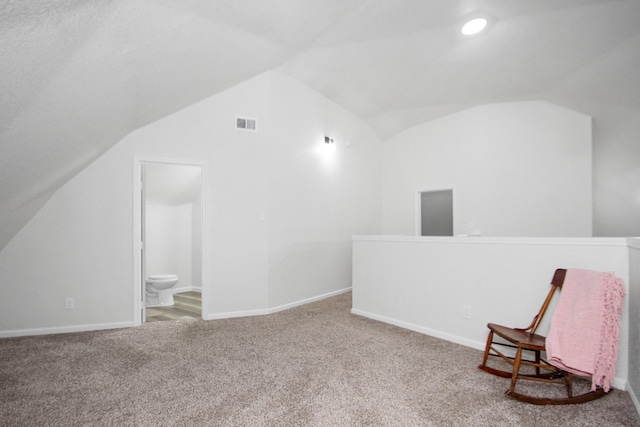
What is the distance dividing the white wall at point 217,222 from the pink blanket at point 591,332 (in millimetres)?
2886

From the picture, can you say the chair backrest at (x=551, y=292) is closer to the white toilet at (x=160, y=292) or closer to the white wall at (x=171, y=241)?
the white toilet at (x=160, y=292)

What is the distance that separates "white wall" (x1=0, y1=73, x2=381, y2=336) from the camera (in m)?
3.22

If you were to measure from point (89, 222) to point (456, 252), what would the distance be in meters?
3.69

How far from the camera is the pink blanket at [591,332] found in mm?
1905

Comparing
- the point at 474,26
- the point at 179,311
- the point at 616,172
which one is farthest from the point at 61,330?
the point at 616,172

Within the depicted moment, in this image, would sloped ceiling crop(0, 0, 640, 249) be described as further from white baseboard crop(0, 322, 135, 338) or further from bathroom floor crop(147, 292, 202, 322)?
bathroom floor crop(147, 292, 202, 322)

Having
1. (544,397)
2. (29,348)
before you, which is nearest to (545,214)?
(544,397)

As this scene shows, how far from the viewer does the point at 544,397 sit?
200cm

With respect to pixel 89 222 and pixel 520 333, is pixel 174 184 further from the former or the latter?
pixel 520 333

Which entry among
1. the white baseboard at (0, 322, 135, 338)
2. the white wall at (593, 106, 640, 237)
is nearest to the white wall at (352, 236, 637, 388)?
the white wall at (593, 106, 640, 237)

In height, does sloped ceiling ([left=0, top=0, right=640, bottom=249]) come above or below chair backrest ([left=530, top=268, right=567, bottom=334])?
above

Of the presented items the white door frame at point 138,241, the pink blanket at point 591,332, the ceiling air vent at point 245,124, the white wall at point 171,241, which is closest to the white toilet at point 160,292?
the white wall at point 171,241

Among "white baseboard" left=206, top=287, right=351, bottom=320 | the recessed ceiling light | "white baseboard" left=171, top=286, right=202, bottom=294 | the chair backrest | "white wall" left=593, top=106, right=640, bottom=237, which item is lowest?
"white baseboard" left=171, top=286, right=202, bottom=294

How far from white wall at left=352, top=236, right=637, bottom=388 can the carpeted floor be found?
0.24m
